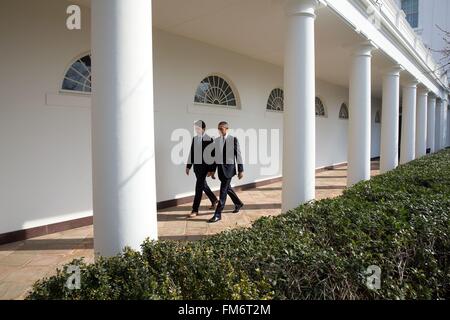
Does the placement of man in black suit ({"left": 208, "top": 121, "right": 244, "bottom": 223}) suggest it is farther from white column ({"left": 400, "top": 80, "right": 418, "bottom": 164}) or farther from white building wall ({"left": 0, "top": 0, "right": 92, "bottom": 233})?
white column ({"left": 400, "top": 80, "right": 418, "bottom": 164})

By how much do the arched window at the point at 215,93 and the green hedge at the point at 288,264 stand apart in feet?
19.1

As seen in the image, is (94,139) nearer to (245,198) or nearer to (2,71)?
(2,71)

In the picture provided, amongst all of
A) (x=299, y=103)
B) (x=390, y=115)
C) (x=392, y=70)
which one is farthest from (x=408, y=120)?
(x=299, y=103)

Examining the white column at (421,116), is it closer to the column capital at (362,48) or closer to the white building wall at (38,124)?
the column capital at (362,48)

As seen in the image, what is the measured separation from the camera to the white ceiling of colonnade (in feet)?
20.6

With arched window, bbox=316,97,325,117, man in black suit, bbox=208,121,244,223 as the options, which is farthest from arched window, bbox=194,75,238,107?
arched window, bbox=316,97,325,117

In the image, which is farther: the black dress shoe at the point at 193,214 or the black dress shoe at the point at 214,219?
the black dress shoe at the point at 193,214

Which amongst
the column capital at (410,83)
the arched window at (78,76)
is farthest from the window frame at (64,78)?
the column capital at (410,83)

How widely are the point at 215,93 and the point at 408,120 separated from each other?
767 cm

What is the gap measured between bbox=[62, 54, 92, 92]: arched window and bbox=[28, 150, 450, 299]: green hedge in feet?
14.6

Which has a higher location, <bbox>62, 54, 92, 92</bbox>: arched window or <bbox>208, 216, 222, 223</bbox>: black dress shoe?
<bbox>62, 54, 92, 92</bbox>: arched window

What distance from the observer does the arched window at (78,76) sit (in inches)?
241

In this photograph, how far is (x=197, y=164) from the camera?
6.73 meters
